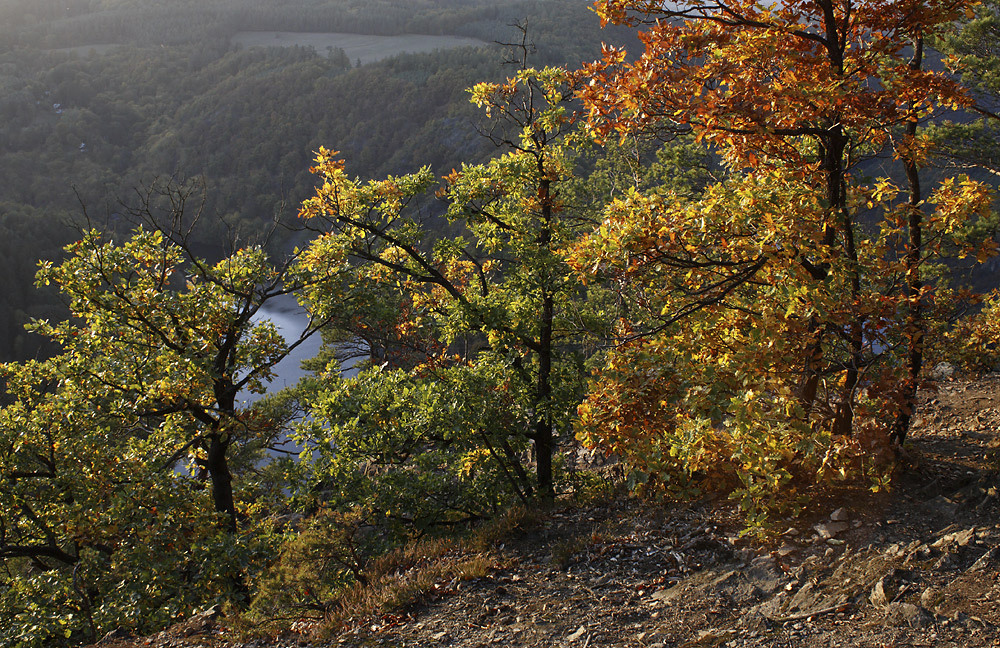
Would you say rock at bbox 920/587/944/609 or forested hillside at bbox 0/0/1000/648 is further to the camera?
forested hillside at bbox 0/0/1000/648

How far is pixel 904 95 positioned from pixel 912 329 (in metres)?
1.61

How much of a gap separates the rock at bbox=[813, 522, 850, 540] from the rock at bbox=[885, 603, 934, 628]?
1078 mm

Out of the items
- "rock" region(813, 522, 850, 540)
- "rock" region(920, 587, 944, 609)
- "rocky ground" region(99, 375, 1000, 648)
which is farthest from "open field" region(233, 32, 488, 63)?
"rock" region(920, 587, 944, 609)

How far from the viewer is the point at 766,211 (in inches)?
154

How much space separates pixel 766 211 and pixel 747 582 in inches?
97.4

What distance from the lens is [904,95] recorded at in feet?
13.6

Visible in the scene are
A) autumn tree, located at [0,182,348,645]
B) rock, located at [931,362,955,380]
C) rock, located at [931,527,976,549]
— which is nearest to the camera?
rock, located at [931,527,976,549]

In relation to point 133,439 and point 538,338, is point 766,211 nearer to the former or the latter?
point 538,338

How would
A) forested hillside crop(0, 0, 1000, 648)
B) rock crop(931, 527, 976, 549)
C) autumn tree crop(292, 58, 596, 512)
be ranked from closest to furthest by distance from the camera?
rock crop(931, 527, 976, 549), forested hillside crop(0, 0, 1000, 648), autumn tree crop(292, 58, 596, 512)

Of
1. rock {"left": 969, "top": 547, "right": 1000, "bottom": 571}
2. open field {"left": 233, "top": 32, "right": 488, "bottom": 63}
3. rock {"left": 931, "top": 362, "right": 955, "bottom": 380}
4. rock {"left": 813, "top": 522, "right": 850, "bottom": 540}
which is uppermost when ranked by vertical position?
open field {"left": 233, "top": 32, "right": 488, "bottom": 63}

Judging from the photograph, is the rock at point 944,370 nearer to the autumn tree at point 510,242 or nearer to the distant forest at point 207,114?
the autumn tree at point 510,242

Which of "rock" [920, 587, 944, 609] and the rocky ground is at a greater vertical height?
"rock" [920, 587, 944, 609]

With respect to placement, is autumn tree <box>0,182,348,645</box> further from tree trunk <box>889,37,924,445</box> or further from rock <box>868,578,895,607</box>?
tree trunk <box>889,37,924,445</box>

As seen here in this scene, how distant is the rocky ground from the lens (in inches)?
134
